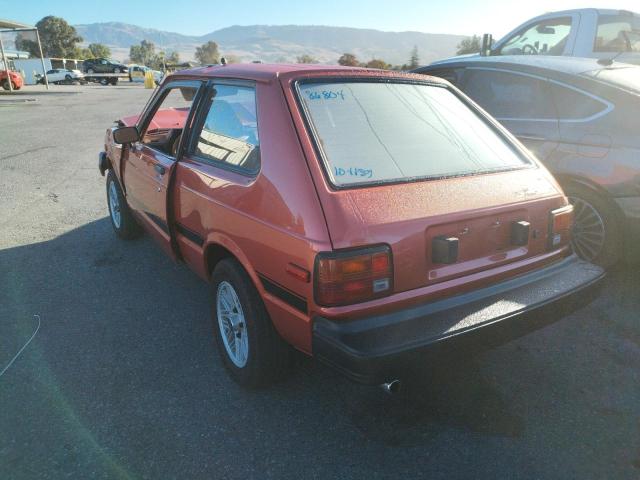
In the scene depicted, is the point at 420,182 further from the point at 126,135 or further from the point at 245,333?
the point at 126,135

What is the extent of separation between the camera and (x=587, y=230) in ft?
12.4

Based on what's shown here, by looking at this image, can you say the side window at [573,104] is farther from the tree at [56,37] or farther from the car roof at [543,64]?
the tree at [56,37]

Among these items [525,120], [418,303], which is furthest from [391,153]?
[525,120]

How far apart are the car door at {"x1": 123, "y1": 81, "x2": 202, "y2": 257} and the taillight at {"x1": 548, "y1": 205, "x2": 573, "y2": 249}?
222cm

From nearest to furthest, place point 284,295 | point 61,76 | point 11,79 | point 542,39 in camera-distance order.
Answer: point 284,295 → point 542,39 → point 11,79 → point 61,76

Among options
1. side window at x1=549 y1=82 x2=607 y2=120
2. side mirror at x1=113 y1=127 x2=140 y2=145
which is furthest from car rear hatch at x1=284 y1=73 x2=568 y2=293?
side mirror at x1=113 y1=127 x2=140 y2=145

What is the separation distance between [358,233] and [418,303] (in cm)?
44

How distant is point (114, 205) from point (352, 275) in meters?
3.83

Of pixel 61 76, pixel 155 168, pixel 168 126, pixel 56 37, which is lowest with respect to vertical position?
pixel 155 168

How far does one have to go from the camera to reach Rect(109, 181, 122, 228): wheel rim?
16.0 feet

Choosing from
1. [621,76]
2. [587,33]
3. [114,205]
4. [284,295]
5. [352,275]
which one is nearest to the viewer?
[352,275]

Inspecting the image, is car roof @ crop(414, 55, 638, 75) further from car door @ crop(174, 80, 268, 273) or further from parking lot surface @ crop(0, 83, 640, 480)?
car door @ crop(174, 80, 268, 273)

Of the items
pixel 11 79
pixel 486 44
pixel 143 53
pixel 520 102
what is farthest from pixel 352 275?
pixel 143 53

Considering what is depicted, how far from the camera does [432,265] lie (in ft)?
7.11
